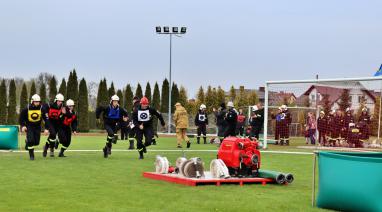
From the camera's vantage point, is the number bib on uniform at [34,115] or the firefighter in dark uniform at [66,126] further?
the firefighter in dark uniform at [66,126]

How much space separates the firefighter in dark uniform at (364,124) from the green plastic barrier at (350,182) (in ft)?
59.0

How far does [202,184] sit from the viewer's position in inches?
544

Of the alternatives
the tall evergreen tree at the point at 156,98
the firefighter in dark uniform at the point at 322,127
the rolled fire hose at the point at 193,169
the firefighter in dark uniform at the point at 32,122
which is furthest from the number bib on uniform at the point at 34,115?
the tall evergreen tree at the point at 156,98

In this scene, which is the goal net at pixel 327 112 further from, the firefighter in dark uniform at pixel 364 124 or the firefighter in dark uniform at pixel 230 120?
the firefighter in dark uniform at pixel 230 120

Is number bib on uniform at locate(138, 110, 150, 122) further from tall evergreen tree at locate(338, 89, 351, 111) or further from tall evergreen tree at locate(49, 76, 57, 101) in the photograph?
tall evergreen tree at locate(49, 76, 57, 101)

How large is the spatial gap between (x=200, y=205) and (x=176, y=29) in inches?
1830

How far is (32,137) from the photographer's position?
817 inches

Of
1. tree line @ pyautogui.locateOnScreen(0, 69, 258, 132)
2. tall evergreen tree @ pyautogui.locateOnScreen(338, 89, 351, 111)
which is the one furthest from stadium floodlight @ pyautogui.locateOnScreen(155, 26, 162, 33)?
tall evergreen tree @ pyautogui.locateOnScreen(338, 89, 351, 111)

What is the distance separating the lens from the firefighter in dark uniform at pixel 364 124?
28000 millimetres

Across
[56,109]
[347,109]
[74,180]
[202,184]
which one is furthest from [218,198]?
[347,109]

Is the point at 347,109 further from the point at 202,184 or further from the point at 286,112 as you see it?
the point at 202,184

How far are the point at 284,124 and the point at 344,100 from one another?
5.30 metres

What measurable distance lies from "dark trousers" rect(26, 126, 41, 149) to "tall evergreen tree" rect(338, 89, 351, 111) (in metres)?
14.2

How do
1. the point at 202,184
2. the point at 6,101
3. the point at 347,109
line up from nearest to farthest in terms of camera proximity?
the point at 202,184
the point at 347,109
the point at 6,101
